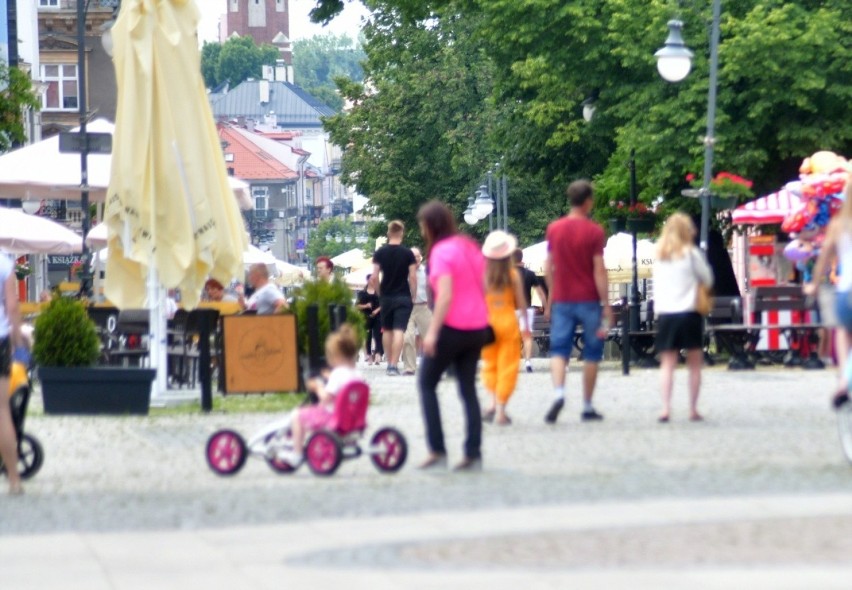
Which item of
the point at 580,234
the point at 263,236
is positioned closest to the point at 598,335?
the point at 580,234

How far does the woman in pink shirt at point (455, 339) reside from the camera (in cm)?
1195

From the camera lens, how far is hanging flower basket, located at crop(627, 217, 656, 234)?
29109 mm

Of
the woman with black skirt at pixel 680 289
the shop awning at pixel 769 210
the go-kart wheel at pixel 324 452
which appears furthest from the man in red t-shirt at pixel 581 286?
the shop awning at pixel 769 210

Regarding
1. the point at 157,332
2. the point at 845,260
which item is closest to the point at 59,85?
the point at 157,332

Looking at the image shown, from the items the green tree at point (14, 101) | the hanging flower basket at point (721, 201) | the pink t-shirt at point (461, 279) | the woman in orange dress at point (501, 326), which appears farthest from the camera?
the green tree at point (14, 101)

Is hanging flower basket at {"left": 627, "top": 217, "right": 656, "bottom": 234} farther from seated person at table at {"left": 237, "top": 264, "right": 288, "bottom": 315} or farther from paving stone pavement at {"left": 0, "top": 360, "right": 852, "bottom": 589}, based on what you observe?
paving stone pavement at {"left": 0, "top": 360, "right": 852, "bottom": 589}

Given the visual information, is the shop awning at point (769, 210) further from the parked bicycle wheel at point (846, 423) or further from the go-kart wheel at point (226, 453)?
the go-kart wheel at point (226, 453)

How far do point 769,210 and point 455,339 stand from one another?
15.3m

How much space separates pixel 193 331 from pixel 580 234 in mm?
5232

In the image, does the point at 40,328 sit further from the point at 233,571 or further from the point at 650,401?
the point at 233,571

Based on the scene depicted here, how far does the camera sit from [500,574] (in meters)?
7.84

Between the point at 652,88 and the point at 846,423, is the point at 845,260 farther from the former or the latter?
the point at 652,88

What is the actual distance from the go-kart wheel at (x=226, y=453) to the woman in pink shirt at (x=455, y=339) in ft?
3.64

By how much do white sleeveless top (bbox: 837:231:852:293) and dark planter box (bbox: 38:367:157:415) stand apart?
22.9ft
